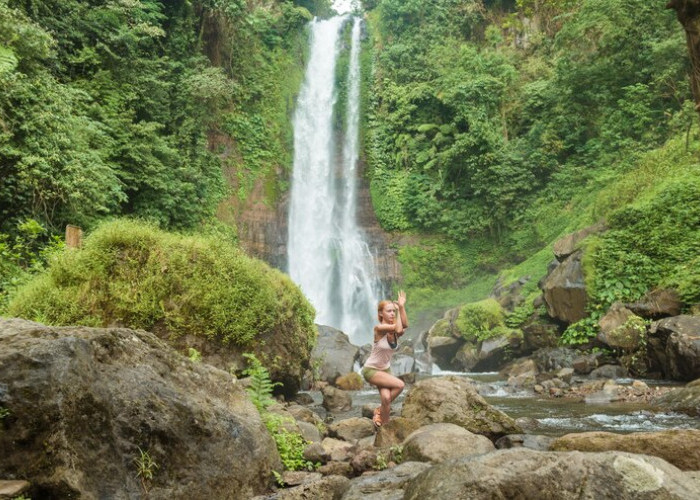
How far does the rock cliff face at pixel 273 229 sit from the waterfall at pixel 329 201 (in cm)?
42

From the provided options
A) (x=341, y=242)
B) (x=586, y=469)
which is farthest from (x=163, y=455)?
(x=341, y=242)

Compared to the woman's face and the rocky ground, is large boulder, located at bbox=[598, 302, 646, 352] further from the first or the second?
the woman's face

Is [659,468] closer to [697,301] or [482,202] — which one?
[697,301]

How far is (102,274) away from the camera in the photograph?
7.34m

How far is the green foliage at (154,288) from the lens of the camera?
697cm

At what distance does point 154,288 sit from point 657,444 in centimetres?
650

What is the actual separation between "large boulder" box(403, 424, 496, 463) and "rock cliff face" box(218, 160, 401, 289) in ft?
62.5

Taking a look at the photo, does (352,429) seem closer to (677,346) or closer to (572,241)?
(677,346)

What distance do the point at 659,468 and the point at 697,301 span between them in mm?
9752

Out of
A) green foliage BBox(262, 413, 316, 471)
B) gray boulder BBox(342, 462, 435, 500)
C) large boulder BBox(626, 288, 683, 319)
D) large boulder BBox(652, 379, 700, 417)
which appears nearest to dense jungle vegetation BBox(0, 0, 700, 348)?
large boulder BBox(626, 288, 683, 319)

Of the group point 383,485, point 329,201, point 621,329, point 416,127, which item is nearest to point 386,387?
point 383,485

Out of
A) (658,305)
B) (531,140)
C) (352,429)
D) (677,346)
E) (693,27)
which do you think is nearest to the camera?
(693,27)

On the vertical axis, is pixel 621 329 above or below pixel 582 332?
above

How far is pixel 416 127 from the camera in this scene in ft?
89.0
